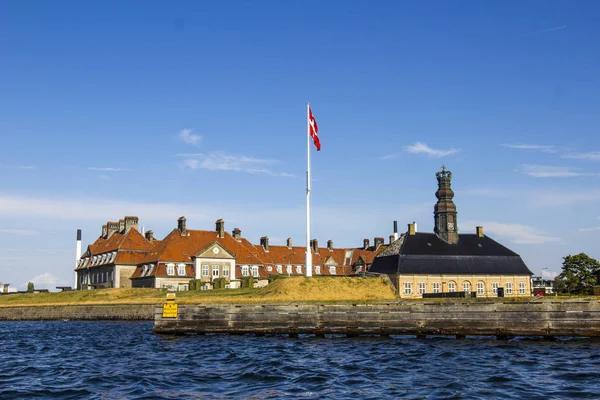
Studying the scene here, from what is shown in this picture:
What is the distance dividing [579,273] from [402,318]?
3523 centimetres

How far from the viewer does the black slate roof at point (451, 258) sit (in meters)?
75.9

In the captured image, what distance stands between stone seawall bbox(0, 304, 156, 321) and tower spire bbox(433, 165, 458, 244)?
130 feet

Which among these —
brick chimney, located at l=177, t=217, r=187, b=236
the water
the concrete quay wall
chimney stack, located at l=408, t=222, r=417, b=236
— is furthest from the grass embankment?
chimney stack, located at l=408, t=222, r=417, b=236

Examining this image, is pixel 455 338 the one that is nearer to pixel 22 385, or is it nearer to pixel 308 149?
pixel 308 149

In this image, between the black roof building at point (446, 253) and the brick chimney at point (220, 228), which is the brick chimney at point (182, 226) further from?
the black roof building at point (446, 253)

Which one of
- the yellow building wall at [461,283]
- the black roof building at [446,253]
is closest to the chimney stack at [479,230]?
the black roof building at [446,253]

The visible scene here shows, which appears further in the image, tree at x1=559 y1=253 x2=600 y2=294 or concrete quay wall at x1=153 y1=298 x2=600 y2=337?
tree at x1=559 y1=253 x2=600 y2=294

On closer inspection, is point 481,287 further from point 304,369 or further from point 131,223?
point 304,369

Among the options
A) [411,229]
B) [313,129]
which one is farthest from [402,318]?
[411,229]

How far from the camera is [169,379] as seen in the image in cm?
2223

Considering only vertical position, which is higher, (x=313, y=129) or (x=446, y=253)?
(x=313, y=129)

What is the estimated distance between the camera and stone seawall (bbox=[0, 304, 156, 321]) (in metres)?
64.5

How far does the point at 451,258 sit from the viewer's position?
7769 centimetres

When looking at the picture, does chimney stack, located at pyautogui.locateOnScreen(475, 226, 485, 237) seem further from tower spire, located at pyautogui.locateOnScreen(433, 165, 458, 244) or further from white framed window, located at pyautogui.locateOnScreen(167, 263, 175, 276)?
white framed window, located at pyautogui.locateOnScreen(167, 263, 175, 276)
